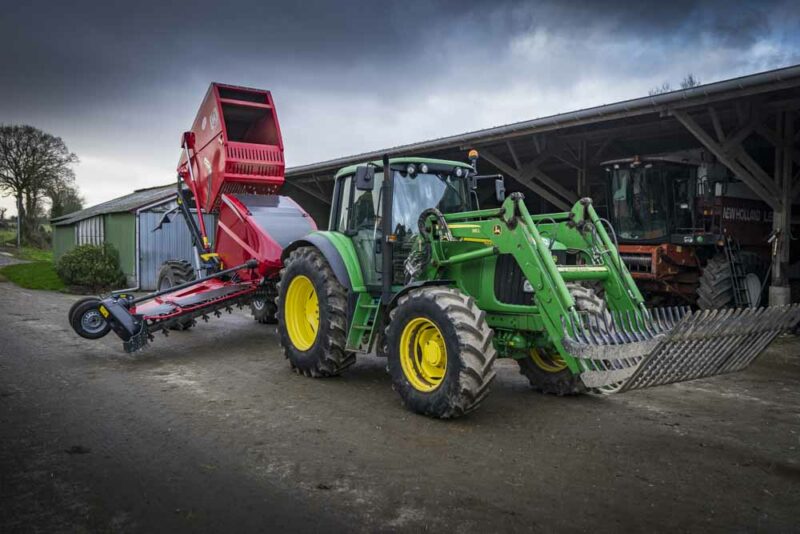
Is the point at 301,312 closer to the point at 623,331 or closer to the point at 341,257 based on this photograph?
the point at 341,257

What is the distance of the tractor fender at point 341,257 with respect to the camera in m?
6.38

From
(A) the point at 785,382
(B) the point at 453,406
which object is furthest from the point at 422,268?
(A) the point at 785,382

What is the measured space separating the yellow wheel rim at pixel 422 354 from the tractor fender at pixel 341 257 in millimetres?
1095

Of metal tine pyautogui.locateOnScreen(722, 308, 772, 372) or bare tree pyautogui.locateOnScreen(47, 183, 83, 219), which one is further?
bare tree pyautogui.locateOnScreen(47, 183, 83, 219)

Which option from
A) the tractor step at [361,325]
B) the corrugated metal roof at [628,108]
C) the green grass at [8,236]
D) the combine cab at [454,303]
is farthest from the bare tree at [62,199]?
the tractor step at [361,325]

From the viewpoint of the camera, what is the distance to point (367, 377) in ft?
22.9

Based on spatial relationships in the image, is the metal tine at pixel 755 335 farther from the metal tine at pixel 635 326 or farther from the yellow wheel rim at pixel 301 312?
the yellow wheel rim at pixel 301 312

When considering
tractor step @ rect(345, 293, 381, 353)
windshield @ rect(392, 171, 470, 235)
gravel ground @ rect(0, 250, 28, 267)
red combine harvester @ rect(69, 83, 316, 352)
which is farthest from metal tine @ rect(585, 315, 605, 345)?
gravel ground @ rect(0, 250, 28, 267)

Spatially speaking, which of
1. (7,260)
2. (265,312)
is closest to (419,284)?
(265,312)

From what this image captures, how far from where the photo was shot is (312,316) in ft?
23.6

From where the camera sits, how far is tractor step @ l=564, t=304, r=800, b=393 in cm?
447

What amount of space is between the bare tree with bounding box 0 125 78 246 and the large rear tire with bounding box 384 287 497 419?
3827 cm

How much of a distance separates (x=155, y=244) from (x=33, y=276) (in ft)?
15.7

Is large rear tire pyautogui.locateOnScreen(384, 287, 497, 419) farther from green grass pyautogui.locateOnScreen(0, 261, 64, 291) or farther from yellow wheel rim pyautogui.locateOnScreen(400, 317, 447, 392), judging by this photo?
green grass pyautogui.locateOnScreen(0, 261, 64, 291)
